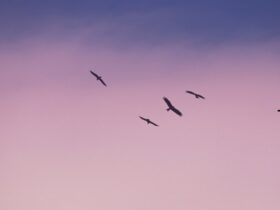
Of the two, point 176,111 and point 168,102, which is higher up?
point 168,102

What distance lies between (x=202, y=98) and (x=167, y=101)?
742 centimetres

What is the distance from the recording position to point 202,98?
88.8 meters

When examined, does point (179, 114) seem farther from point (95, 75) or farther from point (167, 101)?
point (95, 75)

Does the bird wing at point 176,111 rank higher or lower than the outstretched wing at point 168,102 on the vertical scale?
lower

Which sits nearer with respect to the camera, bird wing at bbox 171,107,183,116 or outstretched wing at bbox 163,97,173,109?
bird wing at bbox 171,107,183,116

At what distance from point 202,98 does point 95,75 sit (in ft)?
56.8

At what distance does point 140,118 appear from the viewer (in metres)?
91.8

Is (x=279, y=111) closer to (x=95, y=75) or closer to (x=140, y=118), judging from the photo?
(x=140, y=118)

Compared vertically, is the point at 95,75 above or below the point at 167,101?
above

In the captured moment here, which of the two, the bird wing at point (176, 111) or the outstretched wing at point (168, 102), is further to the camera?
the outstretched wing at point (168, 102)

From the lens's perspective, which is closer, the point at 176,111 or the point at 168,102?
the point at 176,111

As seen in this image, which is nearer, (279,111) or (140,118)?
(279,111)

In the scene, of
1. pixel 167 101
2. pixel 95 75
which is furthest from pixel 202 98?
pixel 95 75

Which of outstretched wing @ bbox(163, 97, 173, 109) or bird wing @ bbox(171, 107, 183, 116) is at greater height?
outstretched wing @ bbox(163, 97, 173, 109)
